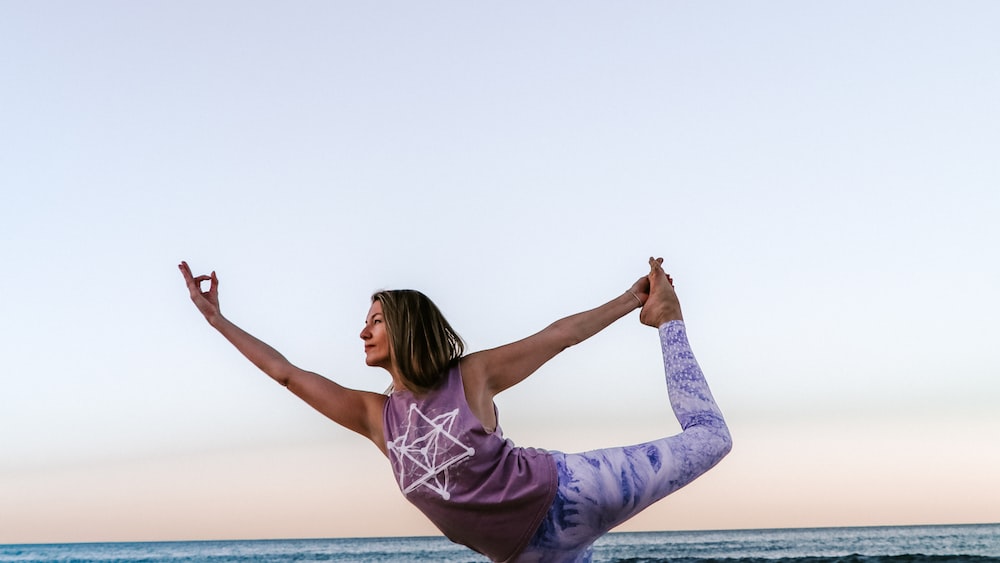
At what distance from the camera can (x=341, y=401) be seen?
10.9ft

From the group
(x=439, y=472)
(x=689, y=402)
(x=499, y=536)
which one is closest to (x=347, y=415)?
(x=439, y=472)

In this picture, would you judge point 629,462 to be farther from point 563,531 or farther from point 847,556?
point 847,556

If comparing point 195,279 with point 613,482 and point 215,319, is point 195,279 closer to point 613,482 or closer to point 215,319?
point 215,319

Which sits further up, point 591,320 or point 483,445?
point 591,320

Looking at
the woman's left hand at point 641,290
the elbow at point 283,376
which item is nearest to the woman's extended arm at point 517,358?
the woman's left hand at point 641,290

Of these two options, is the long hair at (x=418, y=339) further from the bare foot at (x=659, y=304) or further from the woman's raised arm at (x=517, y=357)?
the bare foot at (x=659, y=304)

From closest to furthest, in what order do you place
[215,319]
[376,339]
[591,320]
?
[376,339] < [591,320] < [215,319]

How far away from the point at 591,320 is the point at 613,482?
650mm

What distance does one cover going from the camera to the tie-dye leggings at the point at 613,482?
3.15 m

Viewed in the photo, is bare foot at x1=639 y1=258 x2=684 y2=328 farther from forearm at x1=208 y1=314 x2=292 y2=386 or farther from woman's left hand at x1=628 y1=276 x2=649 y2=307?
forearm at x1=208 y1=314 x2=292 y2=386

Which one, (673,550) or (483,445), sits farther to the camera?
(673,550)

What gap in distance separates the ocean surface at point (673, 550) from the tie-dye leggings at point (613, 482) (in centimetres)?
2087

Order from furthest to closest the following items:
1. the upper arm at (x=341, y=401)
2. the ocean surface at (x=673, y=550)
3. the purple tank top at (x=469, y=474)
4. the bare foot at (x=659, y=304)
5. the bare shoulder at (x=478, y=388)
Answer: the ocean surface at (x=673, y=550)
the bare foot at (x=659, y=304)
the upper arm at (x=341, y=401)
the bare shoulder at (x=478, y=388)
the purple tank top at (x=469, y=474)

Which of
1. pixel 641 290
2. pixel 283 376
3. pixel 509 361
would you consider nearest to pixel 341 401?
pixel 283 376
